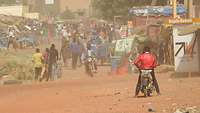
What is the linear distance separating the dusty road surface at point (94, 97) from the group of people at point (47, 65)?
51.5 inches

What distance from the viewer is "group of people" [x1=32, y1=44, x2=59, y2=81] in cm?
2527

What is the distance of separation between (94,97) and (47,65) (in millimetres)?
7984

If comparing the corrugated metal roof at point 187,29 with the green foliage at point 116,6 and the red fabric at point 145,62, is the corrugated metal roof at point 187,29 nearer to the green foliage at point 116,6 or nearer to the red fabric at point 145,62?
the red fabric at point 145,62

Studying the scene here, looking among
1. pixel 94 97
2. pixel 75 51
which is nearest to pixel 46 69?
pixel 75 51

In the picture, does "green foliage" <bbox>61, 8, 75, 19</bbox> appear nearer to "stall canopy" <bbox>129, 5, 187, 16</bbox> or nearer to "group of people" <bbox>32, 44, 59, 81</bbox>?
"stall canopy" <bbox>129, 5, 187, 16</bbox>

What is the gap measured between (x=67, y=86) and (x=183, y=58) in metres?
4.81

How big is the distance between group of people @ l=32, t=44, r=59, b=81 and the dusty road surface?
1307 mm

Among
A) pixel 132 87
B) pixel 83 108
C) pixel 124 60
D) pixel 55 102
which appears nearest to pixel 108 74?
pixel 124 60

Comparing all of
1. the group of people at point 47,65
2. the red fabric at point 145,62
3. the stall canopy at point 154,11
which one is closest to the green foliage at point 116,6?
the stall canopy at point 154,11

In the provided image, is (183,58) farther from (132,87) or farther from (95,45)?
(95,45)

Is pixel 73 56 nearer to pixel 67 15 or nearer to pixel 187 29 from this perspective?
pixel 187 29

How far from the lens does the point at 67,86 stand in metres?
22.8

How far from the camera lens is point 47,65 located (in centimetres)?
2577

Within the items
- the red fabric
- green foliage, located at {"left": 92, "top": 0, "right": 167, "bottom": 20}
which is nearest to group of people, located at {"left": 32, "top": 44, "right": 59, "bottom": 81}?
the red fabric
